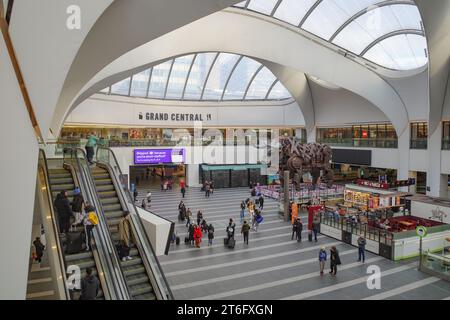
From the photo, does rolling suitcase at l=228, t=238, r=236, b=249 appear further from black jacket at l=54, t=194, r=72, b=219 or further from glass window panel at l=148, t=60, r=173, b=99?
glass window panel at l=148, t=60, r=173, b=99

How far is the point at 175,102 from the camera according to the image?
34.5 m

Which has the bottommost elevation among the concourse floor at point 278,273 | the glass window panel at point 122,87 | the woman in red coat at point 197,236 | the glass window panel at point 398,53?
the concourse floor at point 278,273

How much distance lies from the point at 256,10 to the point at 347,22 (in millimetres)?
5983

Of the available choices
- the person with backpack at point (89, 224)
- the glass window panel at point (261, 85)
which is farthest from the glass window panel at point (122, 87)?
the person with backpack at point (89, 224)

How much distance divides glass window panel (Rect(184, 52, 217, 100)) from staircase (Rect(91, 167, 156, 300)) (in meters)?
23.4

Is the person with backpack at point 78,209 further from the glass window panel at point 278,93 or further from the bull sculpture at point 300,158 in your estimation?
the glass window panel at point 278,93

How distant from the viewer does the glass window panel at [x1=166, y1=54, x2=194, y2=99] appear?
3167 centimetres

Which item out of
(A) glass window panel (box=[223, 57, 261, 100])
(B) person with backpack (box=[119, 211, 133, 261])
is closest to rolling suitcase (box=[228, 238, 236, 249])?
(B) person with backpack (box=[119, 211, 133, 261])

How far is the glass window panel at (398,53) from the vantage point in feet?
75.7

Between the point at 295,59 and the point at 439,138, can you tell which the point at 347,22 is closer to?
the point at 295,59

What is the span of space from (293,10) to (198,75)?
1386 centimetres

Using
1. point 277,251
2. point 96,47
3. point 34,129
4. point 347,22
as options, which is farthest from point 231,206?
point 34,129

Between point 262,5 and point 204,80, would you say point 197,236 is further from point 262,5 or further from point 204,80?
point 204,80

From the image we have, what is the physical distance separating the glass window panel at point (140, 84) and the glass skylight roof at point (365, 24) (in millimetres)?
13940
